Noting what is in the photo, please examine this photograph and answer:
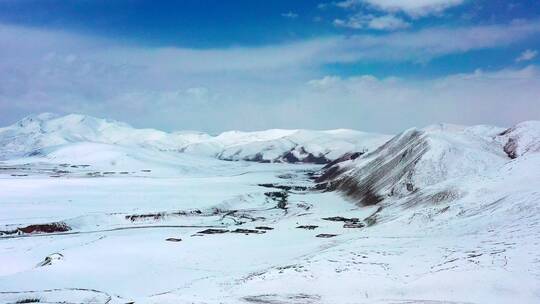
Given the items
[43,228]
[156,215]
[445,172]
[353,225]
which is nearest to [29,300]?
[43,228]

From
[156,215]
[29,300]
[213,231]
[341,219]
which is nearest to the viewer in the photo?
[29,300]

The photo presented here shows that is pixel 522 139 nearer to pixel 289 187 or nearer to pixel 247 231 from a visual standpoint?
pixel 289 187

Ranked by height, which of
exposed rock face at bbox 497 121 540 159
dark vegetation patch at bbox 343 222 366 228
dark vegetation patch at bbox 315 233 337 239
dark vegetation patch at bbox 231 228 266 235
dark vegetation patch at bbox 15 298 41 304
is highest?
exposed rock face at bbox 497 121 540 159

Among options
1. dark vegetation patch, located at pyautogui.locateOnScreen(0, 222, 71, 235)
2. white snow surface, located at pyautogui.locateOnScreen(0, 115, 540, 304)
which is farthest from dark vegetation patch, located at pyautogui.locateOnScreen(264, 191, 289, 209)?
dark vegetation patch, located at pyautogui.locateOnScreen(0, 222, 71, 235)

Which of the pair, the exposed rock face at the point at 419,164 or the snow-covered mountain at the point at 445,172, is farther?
the exposed rock face at the point at 419,164

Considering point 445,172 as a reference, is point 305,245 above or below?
below

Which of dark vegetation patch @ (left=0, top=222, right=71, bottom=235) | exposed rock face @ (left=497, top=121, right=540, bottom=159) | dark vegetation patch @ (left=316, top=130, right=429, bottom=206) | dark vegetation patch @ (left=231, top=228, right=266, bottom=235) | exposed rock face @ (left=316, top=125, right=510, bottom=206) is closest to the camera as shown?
dark vegetation patch @ (left=231, top=228, right=266, bottom=235)

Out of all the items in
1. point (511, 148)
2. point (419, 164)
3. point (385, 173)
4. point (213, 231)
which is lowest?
point (213, 231)

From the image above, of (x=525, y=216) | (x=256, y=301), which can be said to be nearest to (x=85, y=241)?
(x=256, y=301)

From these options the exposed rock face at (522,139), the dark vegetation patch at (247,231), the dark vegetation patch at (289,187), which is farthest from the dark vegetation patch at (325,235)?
the dark vegetation patch at (289,187)

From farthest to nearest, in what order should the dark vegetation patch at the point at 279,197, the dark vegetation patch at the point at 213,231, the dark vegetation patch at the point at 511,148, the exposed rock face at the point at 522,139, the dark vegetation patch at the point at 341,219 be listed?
the dark vegetation patch at the point at 511,148 → the exposed rock face at the point at 522,139 → the dark vegetation patch at the point at 279,197 → the dark vegetation patch at the point at 341,219 → the dark vegetation patch at the point at 213,231

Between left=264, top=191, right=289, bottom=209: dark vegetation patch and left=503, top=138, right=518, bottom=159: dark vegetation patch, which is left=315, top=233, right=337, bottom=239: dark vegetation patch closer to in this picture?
left=264, top=191, right=289, bottom=209: dark vegetation patch

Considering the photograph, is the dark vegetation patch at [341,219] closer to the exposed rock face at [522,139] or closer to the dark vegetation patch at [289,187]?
the exposed rock face at [522,139]
